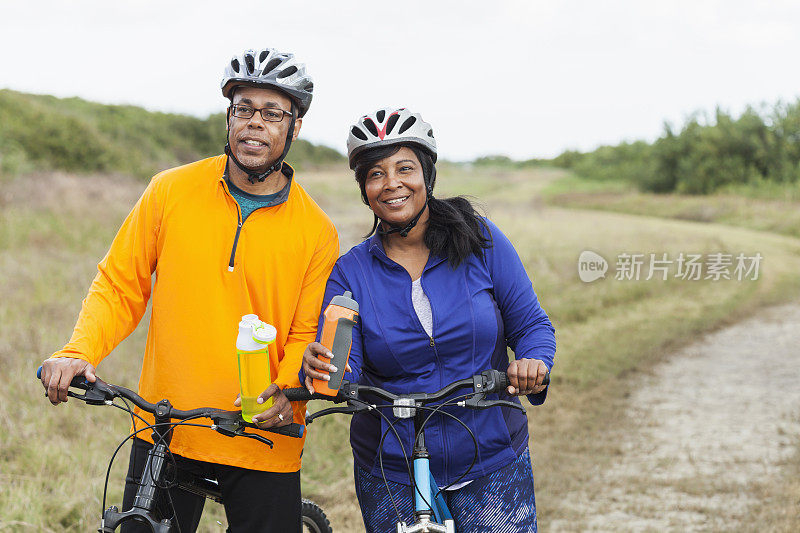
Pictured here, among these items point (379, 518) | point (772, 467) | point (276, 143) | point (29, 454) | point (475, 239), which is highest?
point (276, 143)

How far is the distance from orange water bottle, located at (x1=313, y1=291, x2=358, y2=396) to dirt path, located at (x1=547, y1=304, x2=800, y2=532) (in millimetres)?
3633

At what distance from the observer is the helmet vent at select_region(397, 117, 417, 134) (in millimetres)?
3328

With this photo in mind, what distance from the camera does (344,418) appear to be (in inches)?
297

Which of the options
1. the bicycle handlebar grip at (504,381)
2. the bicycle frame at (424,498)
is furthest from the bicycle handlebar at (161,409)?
the bicycle handlebar grip at (504,381)

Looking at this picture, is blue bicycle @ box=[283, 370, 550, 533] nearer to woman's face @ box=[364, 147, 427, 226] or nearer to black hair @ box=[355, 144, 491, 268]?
black hair @ box=[355, 144, 491, 268]

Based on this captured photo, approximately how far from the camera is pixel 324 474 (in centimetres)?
634

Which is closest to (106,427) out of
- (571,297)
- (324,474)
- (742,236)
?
(324,474)

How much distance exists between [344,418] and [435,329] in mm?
4685

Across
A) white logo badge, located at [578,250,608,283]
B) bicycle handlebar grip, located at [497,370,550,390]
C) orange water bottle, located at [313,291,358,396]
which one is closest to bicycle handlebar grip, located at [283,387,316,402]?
orange water bottle, located at [313,291,358,396]

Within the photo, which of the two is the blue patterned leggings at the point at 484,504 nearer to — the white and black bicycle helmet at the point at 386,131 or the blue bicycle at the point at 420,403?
the blue bicycle at the point at 420,403

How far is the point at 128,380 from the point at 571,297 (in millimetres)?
8545

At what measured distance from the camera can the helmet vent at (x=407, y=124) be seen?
333 centimetres

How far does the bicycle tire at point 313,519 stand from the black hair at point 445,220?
2001 mm

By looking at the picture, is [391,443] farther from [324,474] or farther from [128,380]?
[128,380]
